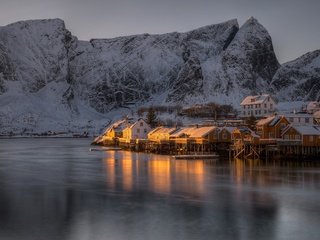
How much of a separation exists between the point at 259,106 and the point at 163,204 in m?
90.1

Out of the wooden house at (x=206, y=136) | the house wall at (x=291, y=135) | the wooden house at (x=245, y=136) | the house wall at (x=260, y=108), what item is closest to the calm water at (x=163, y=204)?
the house wall at (x=291, y=135)

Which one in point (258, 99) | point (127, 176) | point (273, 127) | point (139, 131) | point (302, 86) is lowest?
point (127, 176)

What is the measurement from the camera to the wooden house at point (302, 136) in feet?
203

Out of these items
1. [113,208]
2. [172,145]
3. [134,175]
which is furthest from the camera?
[172,145]

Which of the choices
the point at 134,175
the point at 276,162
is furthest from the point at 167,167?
→ the point at 276,162

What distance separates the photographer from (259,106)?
117 metres

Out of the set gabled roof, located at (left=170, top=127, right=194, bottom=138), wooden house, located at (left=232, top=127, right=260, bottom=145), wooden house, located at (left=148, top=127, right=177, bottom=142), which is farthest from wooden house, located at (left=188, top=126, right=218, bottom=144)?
wooden house, located at (left=148, top=127, right=177, bottom=142)

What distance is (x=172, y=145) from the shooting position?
276 ft

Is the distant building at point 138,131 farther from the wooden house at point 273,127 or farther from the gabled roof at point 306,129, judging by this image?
the gabled roof at point 306,129

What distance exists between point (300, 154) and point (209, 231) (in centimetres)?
4096

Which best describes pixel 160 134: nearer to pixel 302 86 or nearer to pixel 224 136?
pixel 224 136

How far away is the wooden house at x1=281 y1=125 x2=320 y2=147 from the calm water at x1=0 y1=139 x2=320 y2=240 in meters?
11.4

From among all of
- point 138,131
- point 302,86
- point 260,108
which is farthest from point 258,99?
point 302,86

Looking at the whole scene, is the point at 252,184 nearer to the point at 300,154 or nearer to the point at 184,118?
the point at 300,154
